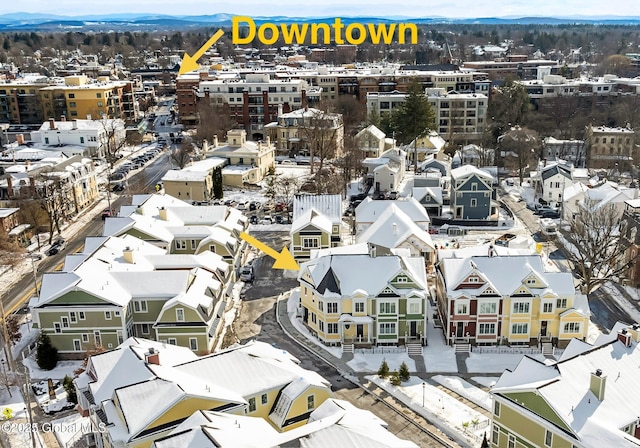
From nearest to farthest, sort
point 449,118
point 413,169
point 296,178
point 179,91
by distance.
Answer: point 296,178, point 413,169, point 449,118, point 179,91

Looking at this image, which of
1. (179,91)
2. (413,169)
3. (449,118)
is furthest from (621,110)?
(179,91)

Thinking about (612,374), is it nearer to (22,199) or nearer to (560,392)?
(560,392)

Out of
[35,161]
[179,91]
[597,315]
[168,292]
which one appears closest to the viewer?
[168,292]

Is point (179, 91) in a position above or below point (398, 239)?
above

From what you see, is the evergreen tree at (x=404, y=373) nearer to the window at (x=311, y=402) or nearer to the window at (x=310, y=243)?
the window at (x=311, y=402)

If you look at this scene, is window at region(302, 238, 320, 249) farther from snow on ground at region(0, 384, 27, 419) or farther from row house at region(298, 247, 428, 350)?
snow on ground at region(0, 384, 27, 419)

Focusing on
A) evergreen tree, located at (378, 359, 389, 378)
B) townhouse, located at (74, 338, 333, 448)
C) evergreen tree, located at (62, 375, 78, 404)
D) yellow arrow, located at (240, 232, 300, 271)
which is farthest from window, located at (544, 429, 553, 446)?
yellow arrow, located at (240, 232, 300, 271)
